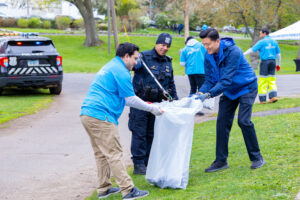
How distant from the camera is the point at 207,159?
6707 millimetres

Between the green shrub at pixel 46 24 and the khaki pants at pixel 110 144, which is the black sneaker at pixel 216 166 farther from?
the green shrub at pixel 46 24

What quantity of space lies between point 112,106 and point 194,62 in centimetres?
619

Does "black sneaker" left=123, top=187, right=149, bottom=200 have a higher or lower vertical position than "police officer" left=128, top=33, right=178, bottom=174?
lower

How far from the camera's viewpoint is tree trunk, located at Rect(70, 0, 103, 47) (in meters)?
37.7

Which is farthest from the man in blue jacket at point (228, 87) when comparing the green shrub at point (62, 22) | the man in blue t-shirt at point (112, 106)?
the green shrub at point (62, 22)

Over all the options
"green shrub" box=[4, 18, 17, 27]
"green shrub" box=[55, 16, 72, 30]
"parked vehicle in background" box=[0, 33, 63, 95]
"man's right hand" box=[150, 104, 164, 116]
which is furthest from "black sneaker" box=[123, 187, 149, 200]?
"green shrub" box=[4, 18, 17, 27]

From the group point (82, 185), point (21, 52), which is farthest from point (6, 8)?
point (82, 185)

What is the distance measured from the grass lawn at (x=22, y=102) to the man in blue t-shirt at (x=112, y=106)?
6559 millimetres

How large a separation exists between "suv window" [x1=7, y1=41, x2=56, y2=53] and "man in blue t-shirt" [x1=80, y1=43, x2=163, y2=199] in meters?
9.85

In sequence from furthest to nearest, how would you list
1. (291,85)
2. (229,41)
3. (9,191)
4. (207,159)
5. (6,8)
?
(6,8), (291,85), (207,159), (9,191), (229,41)

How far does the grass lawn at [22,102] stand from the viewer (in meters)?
11.8

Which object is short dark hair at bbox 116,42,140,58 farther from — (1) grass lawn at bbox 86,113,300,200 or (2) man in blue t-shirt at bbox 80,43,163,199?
(1) grass lawn at bbox 86,113,300,200

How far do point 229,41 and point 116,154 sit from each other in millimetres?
1965

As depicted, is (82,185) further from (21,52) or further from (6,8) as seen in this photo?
(6,8)
